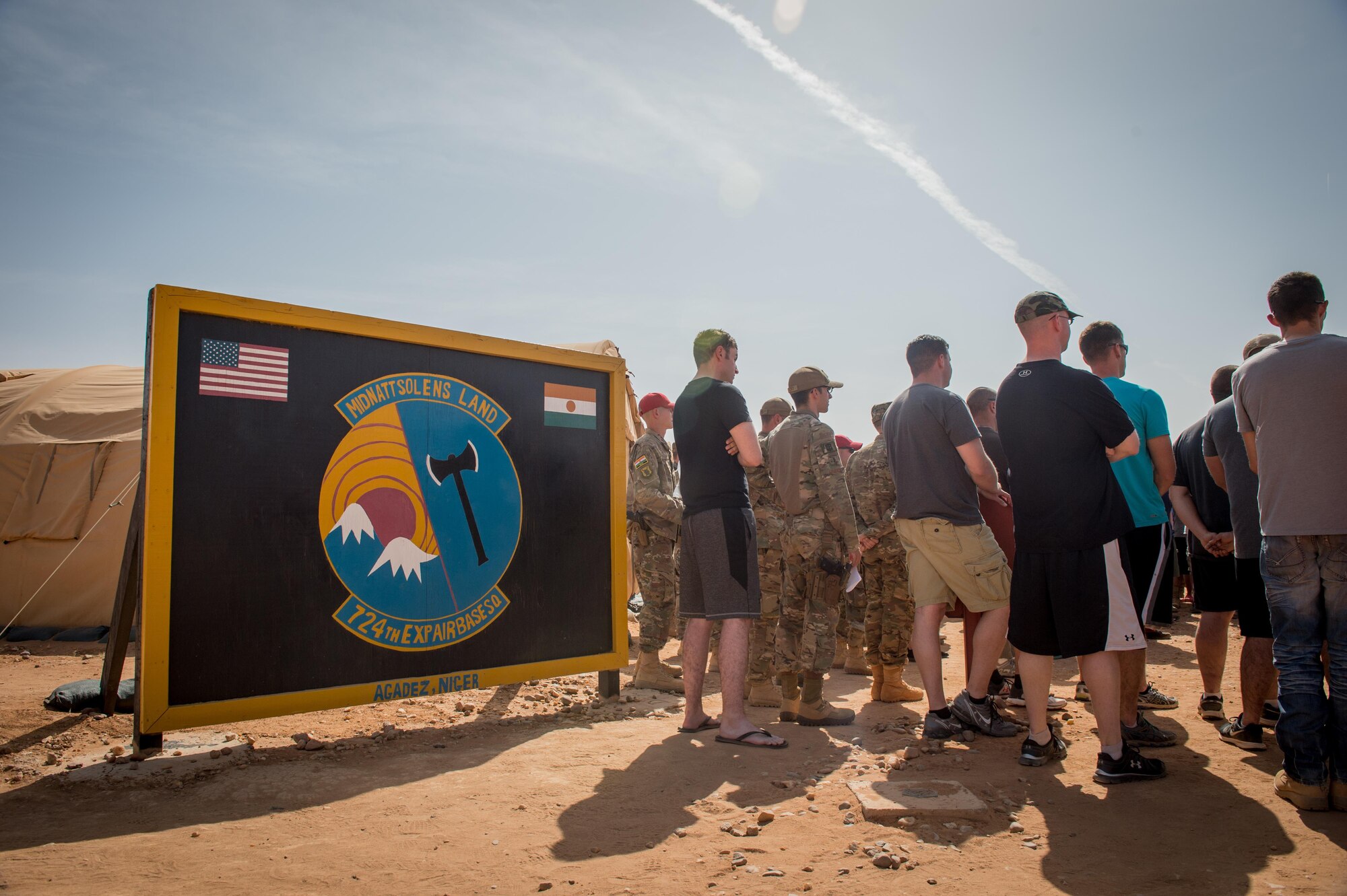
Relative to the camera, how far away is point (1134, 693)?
3.89 meters

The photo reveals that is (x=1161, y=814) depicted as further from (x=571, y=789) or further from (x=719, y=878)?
(x=571, y=789)

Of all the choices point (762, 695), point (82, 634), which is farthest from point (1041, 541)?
point (82, 634)

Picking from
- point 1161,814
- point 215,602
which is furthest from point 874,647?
point 215,602

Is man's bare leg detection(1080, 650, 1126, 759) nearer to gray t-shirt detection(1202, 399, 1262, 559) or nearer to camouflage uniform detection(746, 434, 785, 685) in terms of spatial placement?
gray t-shirt detection(1202, 399, 1262, 559)

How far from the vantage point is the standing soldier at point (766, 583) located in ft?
17.2

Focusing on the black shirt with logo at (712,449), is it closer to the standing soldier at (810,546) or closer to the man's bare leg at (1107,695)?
the standing soldier at (810,546)

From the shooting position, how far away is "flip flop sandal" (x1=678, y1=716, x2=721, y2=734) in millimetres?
4398

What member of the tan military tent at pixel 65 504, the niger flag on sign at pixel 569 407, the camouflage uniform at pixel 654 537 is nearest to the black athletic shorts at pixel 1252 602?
the camouflage uniform at pixel 654 537

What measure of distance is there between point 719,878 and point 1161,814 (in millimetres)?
1719

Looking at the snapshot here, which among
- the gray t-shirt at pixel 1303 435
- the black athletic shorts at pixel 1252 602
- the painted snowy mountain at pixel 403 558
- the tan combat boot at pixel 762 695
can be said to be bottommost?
the tan combat boot at pixel 762 695

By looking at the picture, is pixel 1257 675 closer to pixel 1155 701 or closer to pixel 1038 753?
pixel 1155 701

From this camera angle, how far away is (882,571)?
18.4ft

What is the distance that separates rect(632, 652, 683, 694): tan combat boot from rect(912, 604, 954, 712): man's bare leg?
2.05 meters

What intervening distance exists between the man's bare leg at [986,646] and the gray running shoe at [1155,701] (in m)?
1.20
